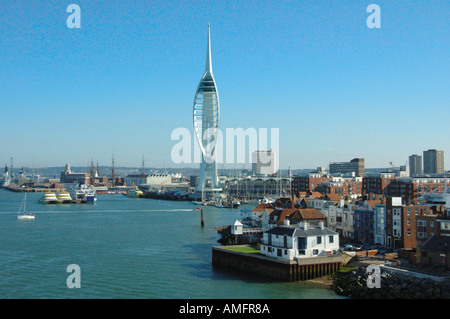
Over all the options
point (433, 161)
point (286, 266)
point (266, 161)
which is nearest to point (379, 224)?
point (286, 266)

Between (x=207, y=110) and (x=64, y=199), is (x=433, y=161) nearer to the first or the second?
(x=207, y=110)

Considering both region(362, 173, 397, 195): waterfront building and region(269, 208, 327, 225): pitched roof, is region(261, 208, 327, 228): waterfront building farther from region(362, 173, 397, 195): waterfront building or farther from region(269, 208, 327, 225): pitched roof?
region(362, 173, 397, 195): waterfront building

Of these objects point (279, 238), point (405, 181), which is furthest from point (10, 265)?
point (405, 181)

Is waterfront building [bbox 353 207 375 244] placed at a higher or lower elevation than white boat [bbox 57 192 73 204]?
higher

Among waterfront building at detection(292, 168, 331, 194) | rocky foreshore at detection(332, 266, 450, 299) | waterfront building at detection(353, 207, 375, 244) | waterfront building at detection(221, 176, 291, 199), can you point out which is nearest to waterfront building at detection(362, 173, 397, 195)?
waterfront building at detection(292, 168, 331, 194)

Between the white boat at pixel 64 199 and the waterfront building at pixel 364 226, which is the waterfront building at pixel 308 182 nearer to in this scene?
the white boat at pixel 64 199
